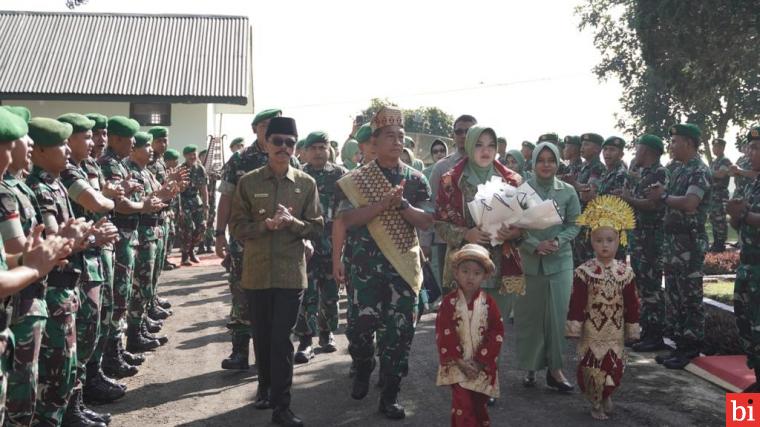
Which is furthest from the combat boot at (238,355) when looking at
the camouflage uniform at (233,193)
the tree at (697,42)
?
the tree at (697,42)

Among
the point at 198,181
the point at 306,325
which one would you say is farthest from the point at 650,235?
the point at 198,181

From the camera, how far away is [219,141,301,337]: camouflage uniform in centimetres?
746

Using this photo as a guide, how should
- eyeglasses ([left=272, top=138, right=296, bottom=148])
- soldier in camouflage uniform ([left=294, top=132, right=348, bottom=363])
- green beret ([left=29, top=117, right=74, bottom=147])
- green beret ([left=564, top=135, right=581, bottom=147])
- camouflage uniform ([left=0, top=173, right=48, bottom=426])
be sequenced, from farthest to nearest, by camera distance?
green beret ([left=564, top=135, right=581, bottom=147]) → soldier in camouflage uniform ([left=294, top=132, right=348, bottom=363]) → eyeglasses ([left=272, top=138, right=296, bottom=148]) → green beret ([left=29, top=117, right=74, bottom=147]) → camouflage uniform ([left=0, top=173, right=48, bottom=426])

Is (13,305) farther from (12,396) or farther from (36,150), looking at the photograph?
(36,150)

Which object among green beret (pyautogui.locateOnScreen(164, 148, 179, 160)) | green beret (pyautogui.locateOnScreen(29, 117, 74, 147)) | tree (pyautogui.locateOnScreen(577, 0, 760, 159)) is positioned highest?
tree (pyautogui.locateOnScreen(577, 0, 760, 159))

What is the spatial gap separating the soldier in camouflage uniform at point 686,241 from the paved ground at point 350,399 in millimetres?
512

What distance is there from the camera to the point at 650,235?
9180 millimetres

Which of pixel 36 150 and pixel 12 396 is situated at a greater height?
pixel 36 150

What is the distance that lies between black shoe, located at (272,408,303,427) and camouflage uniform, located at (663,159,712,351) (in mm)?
4381

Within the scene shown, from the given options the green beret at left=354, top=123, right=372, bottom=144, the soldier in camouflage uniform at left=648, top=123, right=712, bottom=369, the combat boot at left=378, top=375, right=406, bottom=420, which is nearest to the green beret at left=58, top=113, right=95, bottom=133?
the combat boot at left=378, top=375, right=406, bottom=420

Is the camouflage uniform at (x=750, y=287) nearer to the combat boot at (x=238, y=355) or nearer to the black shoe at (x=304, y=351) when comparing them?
the black shoe at (x=304, y=351)

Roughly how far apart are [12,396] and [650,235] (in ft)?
23.4

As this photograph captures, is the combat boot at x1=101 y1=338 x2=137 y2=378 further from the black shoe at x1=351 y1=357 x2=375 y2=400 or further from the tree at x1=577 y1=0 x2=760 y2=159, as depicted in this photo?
the tree at x1=577 y1=0 x2=760 y2=159

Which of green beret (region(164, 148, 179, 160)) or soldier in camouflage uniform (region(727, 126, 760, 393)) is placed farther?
green beret (region(164, 148, 179, 160))
